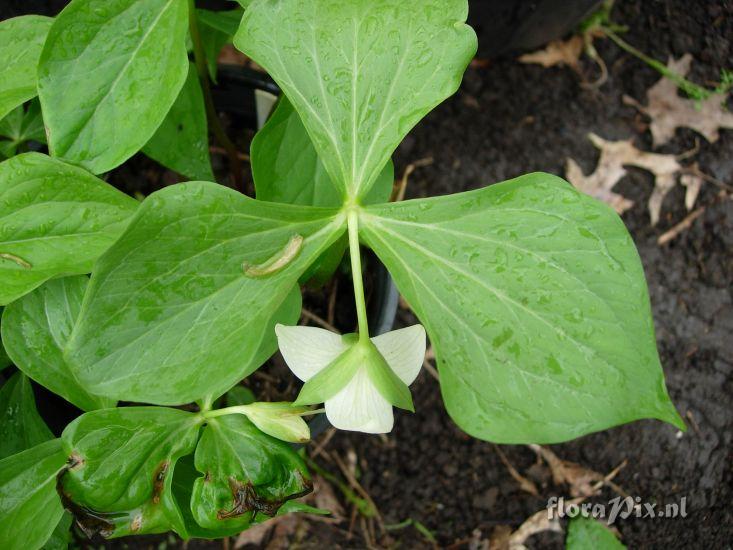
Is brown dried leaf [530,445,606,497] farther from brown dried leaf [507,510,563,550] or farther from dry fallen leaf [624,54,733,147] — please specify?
dry fallen leaf [624,54,733,147]

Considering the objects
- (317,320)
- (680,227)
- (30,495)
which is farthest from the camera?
(680,227)

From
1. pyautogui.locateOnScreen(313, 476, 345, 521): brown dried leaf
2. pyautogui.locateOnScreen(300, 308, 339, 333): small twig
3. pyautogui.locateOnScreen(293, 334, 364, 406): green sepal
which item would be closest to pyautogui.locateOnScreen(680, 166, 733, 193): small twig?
pyautogui.locateOnScreen(300, 308, 339, 333): small twig

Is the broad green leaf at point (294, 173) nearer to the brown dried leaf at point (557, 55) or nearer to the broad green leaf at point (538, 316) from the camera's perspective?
the broad green leaf at point (538, 316)

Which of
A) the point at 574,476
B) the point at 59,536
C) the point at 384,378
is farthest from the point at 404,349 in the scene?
the point at 574,476

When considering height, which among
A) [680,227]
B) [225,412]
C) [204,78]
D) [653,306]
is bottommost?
[653,306]

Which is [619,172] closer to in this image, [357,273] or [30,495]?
[357,273]

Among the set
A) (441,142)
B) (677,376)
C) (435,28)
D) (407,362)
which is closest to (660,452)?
(677,376)
